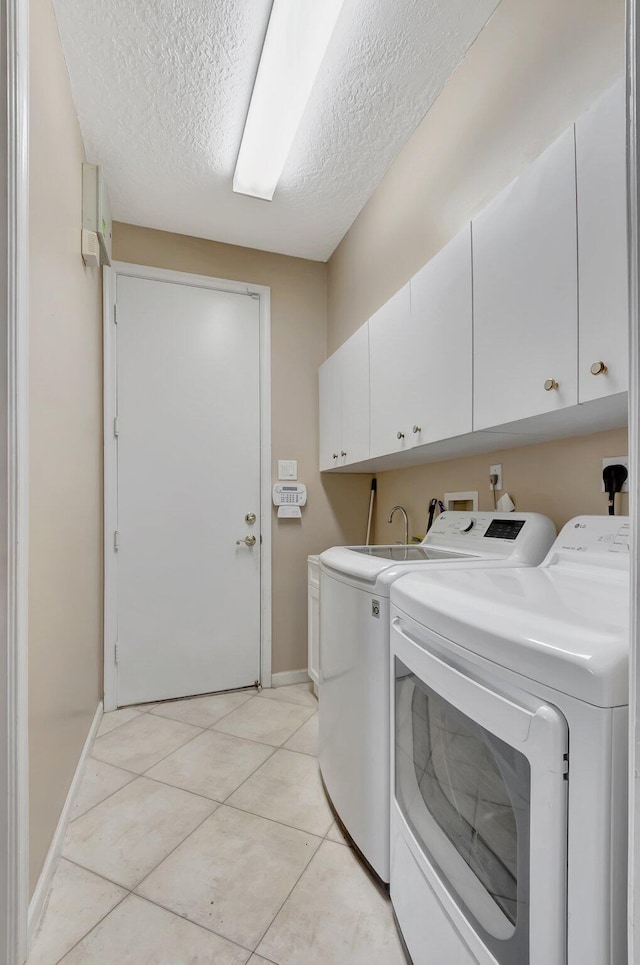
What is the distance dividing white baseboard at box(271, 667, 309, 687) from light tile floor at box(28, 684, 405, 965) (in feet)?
2.07

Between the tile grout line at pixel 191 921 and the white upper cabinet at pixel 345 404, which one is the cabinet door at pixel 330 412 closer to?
the white upper cabinet at pixel 345 404

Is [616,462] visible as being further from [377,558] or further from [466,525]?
[377,558]

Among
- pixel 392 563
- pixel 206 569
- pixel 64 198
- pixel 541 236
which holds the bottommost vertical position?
pixel 206 569

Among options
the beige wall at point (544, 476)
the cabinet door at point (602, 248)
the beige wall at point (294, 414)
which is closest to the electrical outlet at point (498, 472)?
the beige wall at point (544, 476)

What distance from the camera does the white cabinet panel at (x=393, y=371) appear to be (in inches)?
69.3

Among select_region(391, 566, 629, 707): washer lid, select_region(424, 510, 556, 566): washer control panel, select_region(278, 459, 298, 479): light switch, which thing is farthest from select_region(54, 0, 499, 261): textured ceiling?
select_region(391, 566, 629, 707): washer lid

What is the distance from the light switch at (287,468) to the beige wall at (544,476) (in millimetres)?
891

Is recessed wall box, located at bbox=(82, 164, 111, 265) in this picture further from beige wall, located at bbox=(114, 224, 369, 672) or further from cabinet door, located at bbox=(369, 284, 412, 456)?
Result: cabinet door, located at bbox=(369, 284, 412, 456)

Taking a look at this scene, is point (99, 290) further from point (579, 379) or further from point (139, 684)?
point (579, 379)

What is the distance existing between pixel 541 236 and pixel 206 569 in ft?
7.43

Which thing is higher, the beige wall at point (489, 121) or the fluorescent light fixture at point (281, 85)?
the fluorescent light fixture at point (281, 85)

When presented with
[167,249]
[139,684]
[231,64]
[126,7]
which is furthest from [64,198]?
[139,684]

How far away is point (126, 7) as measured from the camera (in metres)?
1.49

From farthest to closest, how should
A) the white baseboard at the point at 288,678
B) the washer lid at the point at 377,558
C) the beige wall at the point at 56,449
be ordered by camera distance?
the white baseboard at the point at 288,678, the washer lid at the point at 377,558, the beige wall at the point at 56,449
